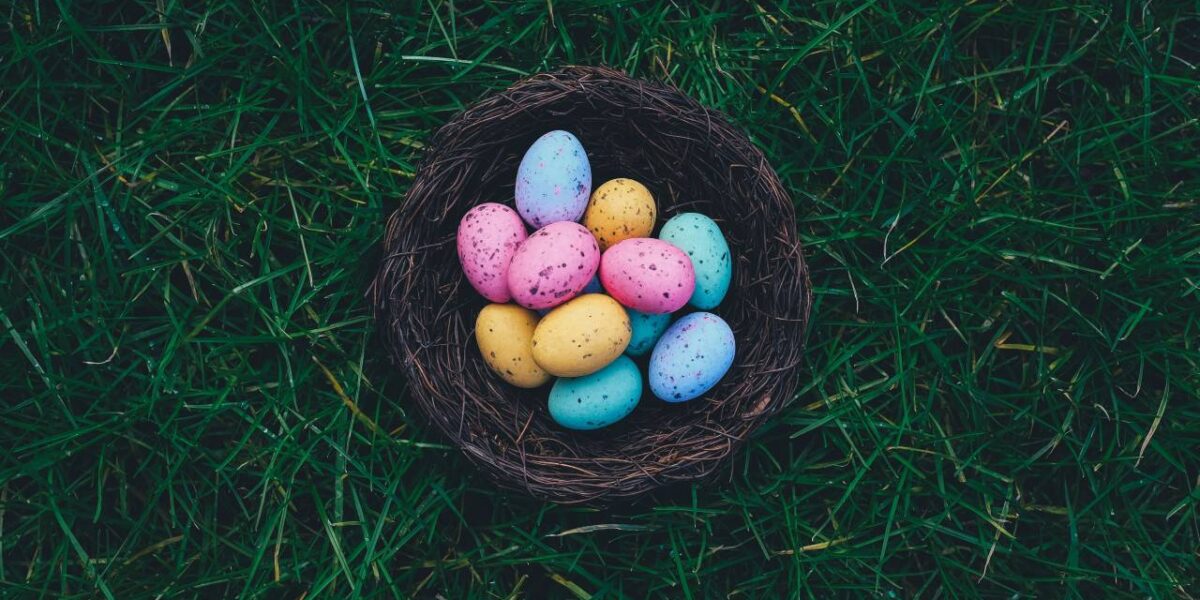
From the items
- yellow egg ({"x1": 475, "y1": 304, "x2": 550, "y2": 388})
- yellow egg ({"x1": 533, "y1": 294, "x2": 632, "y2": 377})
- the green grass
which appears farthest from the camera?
the green grass

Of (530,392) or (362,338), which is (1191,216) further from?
(362,338)

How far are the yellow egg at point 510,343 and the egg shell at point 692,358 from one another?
273mm

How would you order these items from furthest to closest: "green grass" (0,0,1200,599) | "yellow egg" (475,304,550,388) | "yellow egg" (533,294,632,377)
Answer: "green grass" (0,0,1200,599), "yellow egg" (475,304,550,388), "yellow egg" (533,294,632,377)

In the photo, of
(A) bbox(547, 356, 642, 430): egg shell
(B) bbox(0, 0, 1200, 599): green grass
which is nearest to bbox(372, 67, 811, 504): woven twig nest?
(A) bbox(547, 356, 642, 430): egg shell

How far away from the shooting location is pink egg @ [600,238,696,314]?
5.99ft

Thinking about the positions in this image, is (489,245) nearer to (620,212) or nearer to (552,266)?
(552,266)

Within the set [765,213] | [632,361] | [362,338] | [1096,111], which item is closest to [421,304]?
[362,338]

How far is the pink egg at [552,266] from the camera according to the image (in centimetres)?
182

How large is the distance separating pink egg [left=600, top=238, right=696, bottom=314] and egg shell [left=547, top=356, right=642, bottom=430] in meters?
0.17

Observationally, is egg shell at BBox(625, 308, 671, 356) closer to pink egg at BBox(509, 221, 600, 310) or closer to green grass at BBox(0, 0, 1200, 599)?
pink egg at BBox(509, 221, 600, 310)

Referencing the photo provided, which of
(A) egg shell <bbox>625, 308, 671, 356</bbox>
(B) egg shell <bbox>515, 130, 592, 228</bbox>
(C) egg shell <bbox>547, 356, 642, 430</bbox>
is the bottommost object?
(C) egg shell <bbox>547, 356, 642, 430</bbox>

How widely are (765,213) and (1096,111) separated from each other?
0.99 metres

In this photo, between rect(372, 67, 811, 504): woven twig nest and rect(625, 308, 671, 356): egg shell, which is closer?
rect(372, 67, 811, 504): woven twig nest

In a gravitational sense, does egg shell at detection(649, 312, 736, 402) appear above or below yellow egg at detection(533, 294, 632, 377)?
below
